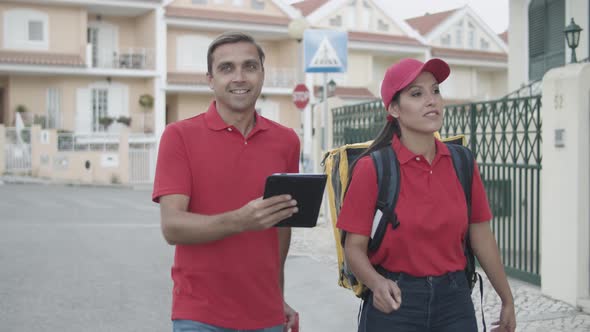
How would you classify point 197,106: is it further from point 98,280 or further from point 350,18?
point 98,280

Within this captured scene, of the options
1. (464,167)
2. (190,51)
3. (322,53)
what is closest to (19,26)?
(190,51)

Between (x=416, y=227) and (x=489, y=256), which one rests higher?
(x=416, y=227)

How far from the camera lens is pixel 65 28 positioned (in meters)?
33.8

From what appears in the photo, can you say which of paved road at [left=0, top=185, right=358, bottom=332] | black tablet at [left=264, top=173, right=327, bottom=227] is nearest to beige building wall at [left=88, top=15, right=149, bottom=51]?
paved road at [left=0, top=185, right=358, bottom=332]

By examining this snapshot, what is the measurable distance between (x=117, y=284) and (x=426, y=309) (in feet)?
20.8

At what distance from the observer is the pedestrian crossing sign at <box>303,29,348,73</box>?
526 inches

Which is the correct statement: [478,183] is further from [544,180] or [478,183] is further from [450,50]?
[450,50]

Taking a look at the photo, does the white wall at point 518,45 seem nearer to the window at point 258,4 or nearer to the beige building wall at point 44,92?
the window at point 258,4

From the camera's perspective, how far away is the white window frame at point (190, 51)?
3675cm

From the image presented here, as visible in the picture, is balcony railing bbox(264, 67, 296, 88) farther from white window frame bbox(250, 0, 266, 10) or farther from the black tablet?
the black tablet

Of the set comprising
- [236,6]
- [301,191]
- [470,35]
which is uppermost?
[236,6]

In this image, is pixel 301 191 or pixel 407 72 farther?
pixel 407 72

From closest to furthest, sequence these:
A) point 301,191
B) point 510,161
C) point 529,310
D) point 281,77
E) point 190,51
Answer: point 301,191
point 529,310
point 510,161
point 190,51
point 281,77

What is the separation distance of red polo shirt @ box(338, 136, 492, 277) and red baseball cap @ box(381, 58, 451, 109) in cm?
29
